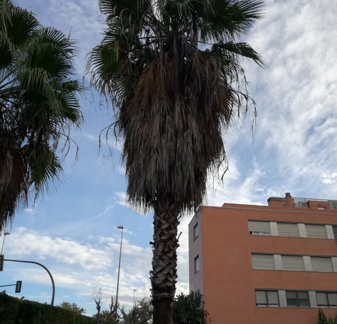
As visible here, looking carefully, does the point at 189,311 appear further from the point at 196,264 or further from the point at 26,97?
the point at 26,97

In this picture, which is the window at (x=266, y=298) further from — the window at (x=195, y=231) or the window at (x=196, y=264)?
the window at (x=195, y=231)

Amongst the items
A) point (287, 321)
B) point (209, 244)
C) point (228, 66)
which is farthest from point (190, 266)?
point (228, 66)

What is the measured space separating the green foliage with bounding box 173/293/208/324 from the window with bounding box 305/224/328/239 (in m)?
11.5

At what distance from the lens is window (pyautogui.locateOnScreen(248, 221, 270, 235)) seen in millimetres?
35266

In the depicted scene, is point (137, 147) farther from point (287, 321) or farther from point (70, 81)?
point (287, 321)

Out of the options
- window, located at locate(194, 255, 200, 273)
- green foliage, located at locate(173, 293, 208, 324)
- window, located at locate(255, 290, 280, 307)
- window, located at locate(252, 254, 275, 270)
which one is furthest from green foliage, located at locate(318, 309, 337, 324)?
window, located at locate(194, 255, 200, 273)

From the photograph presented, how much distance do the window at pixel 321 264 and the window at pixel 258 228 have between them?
4433 mm

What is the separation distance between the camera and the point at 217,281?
108 ft

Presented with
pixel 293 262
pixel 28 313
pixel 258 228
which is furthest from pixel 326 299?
pixel 28 313

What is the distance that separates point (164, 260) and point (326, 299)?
31.3 meters

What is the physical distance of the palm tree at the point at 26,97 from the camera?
671 cm

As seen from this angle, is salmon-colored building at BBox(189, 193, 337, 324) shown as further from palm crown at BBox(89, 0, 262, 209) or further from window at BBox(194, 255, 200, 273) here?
palm crown at BBox(89, 0, 262, 209)

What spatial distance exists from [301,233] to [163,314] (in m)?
31.5

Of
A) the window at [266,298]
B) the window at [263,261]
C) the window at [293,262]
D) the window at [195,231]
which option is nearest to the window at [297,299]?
the window at [266,298]
